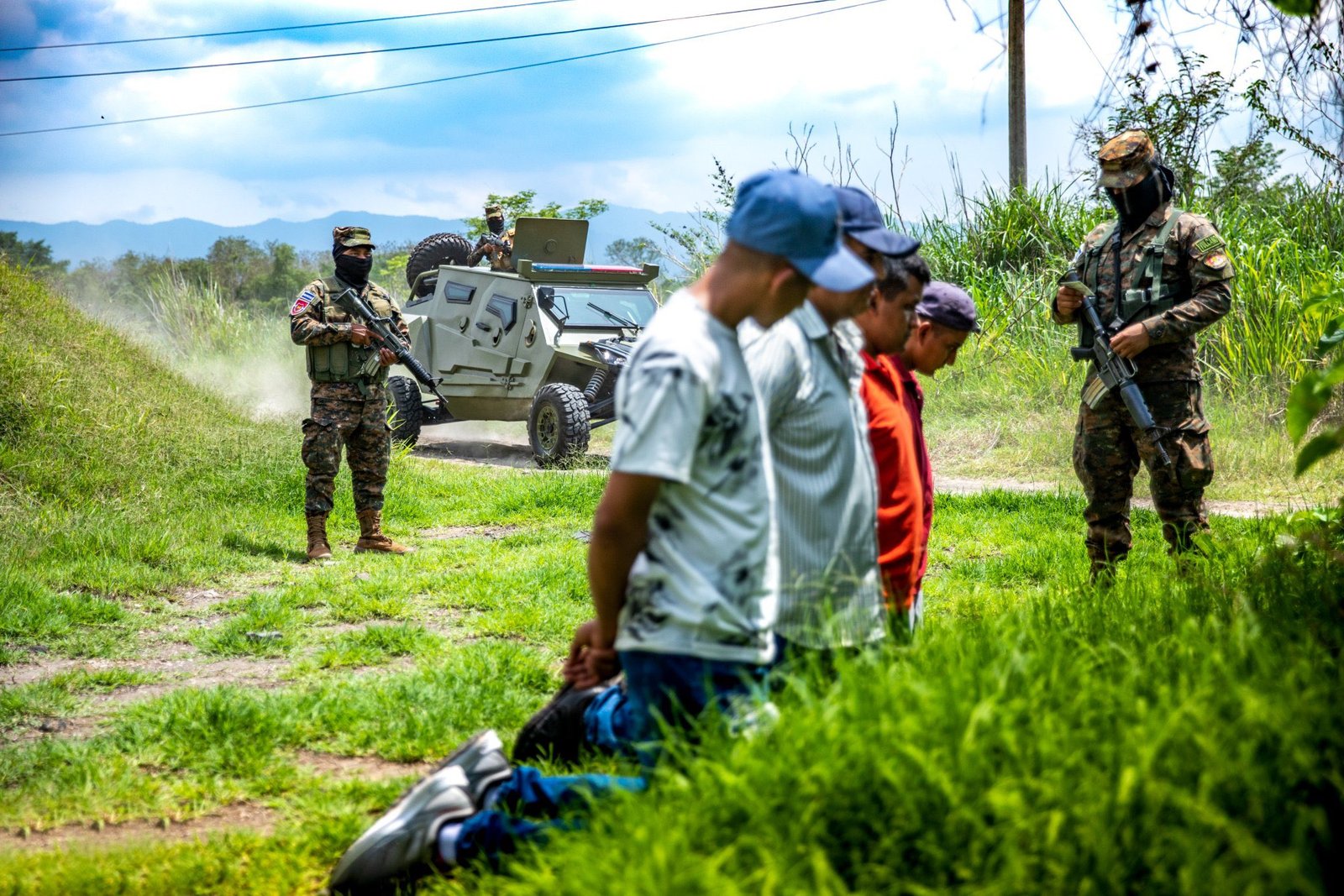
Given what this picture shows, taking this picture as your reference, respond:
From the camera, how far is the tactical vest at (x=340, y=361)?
7.31 meters

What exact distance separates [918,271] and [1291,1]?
3.57ft

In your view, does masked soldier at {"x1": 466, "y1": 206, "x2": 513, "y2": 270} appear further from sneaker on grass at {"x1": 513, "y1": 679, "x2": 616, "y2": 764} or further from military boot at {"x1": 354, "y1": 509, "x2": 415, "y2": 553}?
sneaker on grass at {"x1": 513, "y1": 679, "x2": 616, "y2": 764}

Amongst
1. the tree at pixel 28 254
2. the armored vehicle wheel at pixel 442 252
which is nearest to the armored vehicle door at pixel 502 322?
the armored vehicle wheel at pixel 442 252

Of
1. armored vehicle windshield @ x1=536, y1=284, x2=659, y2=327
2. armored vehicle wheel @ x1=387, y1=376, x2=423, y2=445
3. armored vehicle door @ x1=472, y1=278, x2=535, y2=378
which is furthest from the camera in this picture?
armored vehicle wheel @ x1=387, y1=376, x2=423, y2=445

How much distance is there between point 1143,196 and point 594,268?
27.4ft

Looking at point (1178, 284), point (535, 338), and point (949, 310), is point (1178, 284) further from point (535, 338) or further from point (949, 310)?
point (535, 338)

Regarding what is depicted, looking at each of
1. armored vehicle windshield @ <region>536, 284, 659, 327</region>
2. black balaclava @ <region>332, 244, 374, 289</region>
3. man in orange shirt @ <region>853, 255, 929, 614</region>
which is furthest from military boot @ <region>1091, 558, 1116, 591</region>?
armored vehicle windshield @ <region>536, 284, 659, 327</region>

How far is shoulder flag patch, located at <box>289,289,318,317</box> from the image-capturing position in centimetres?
724

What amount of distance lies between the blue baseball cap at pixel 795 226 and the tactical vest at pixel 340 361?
5373 millimetres

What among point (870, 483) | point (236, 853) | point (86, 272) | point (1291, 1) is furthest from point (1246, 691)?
point (86, 272)

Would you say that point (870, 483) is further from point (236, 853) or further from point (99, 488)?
point (99, 488)

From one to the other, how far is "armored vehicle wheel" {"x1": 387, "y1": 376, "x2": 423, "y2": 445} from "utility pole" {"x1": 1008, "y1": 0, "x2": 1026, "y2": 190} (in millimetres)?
7556

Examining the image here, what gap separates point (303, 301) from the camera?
23.9 ft

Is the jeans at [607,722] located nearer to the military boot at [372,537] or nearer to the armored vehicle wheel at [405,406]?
the military boot at [372,537]
